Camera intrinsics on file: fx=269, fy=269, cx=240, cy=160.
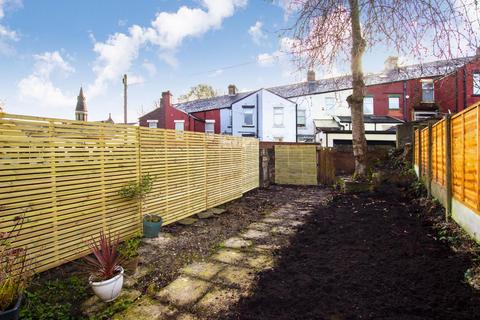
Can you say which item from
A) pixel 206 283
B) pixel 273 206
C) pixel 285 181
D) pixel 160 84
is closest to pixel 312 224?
pixel 273 206

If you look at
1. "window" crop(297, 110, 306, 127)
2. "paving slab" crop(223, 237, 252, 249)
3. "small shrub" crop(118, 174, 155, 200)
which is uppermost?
"window" crop(297, 110, 306, 127)

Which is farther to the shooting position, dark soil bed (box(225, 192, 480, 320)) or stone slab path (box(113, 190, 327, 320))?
stone slab path (box(113, 190, 327, 320))

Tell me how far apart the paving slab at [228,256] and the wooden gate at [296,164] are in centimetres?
899

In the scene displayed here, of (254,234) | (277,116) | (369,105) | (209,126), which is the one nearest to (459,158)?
(254,234)

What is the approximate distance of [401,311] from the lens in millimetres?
2336

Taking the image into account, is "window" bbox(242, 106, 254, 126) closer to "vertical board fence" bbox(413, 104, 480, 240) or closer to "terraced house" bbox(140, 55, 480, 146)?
"terraced house" bbox(140, 55, 480, 146)

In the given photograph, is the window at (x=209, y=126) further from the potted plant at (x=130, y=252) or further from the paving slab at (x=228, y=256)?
the paving slab at (x=228, y=256)

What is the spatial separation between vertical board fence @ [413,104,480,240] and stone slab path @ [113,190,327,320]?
8.92 feet

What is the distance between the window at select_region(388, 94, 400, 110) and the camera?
22.3m

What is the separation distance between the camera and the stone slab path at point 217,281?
2.72 m

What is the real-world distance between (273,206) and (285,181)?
501 cm

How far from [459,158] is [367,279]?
265 centimetres

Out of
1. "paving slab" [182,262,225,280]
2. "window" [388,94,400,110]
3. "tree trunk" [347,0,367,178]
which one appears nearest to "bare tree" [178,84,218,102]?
"window" [388,94,400,110]

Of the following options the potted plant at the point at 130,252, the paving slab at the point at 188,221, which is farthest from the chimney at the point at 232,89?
the potted plant at the point at 130,252
